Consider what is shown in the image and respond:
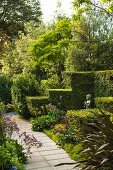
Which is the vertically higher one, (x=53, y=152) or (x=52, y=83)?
(x=52, y=83)

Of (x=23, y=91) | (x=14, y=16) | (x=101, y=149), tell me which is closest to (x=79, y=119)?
(x=101, y=149)

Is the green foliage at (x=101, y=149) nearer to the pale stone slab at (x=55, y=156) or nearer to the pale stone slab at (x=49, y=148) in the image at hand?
the pale stone slab at (x=55, y=156)

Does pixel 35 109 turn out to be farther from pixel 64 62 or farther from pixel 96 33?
pixel 96 33

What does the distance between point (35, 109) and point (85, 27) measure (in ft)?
26.5

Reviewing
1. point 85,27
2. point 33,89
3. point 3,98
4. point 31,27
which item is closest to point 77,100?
point 33,89

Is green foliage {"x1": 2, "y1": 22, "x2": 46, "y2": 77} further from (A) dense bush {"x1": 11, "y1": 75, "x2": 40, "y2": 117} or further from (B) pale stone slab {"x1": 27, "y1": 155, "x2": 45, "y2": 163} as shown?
(B) pale stone slab {"x1": 27, "y1": 155, "x2": 45, "y2": 163}

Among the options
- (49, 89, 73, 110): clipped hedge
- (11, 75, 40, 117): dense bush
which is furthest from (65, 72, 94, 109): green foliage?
(11, 75, 40, 117): dense bush

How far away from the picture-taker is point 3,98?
17.7m

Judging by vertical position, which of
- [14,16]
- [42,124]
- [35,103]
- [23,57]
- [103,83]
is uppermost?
[14,16]

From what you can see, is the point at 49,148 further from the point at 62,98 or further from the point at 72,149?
the point at 62,98

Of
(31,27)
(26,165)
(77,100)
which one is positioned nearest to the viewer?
(26,165)

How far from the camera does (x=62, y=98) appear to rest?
1454 centimetres

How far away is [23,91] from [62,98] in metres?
1.72

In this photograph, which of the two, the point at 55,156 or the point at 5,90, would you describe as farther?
the point at 5,90
